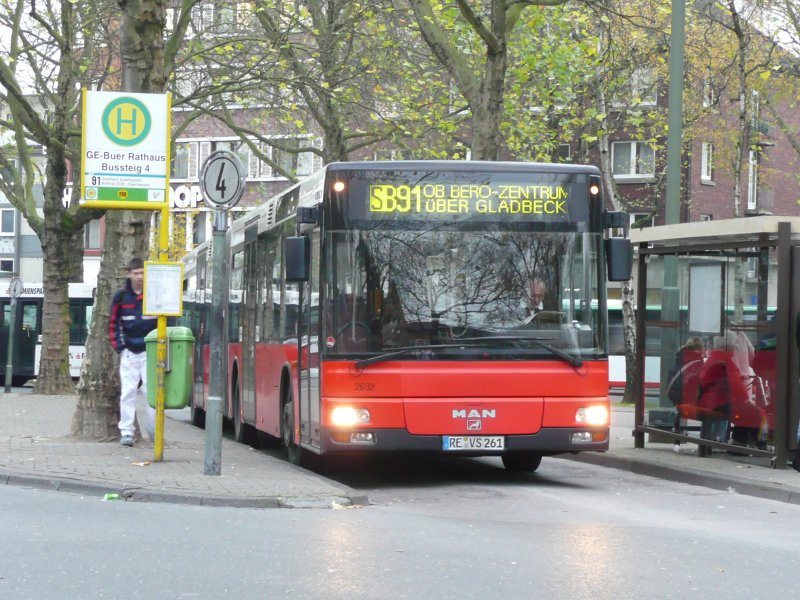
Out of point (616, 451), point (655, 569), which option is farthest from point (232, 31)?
point (655, 569)

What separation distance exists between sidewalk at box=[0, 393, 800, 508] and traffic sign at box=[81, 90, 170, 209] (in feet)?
8.23

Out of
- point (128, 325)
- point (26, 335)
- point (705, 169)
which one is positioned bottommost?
point (26, 335)

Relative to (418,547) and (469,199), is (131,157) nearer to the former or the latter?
(469,199)

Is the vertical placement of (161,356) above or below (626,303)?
below

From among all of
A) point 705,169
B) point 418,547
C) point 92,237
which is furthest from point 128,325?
point 92,237

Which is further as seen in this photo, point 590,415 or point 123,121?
point 123,121

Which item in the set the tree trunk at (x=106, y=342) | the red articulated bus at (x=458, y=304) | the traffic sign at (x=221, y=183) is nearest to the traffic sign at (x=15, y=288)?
the tree trunk at (x=106, y=342)

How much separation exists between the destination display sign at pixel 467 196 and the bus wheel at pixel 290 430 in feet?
9.36

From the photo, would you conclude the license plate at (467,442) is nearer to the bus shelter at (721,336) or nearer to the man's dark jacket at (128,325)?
the bus shelter at (721,336)

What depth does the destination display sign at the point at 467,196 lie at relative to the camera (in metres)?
13.1

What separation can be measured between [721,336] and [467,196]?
4296mm

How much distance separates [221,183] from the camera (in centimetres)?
1301

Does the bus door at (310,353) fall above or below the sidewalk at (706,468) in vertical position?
above

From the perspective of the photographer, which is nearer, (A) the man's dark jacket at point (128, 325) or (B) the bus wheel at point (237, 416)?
(A) the man's dark jacket at point (128, 325)
